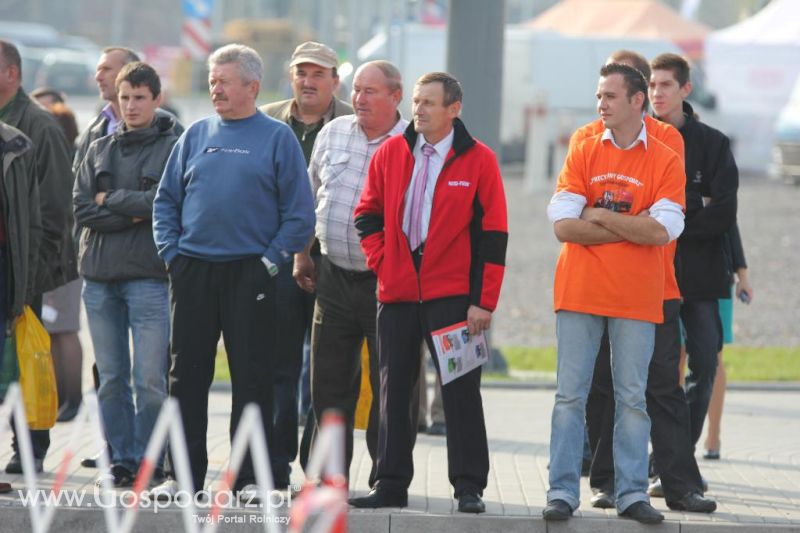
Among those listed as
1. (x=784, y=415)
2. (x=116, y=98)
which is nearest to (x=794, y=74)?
(x=784, y=415)

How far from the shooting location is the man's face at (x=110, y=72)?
915 cm

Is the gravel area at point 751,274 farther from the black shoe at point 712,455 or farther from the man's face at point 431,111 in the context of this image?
the man's face at point 431,111

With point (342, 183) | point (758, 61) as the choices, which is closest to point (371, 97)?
point (342, 183)

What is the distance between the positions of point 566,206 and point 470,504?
1411 millimetres

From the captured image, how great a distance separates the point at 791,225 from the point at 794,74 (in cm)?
1204

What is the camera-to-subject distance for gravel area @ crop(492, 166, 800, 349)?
16.0m

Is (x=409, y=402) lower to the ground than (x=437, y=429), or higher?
higher

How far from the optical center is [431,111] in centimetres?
756

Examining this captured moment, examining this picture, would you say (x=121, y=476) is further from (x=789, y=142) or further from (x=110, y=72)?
(x=789, y=142)

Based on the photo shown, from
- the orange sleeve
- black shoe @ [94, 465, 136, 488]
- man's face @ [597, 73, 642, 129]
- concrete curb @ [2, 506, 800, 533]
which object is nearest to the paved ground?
concrete curb @ [2, 506, 800, 533]

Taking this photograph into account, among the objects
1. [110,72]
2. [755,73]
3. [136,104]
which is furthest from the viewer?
[755,73]

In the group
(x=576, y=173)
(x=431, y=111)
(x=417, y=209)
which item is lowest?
(x=417, y=209)

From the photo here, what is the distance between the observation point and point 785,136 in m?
31.9

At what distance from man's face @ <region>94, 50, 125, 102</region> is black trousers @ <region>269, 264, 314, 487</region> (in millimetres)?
1600
